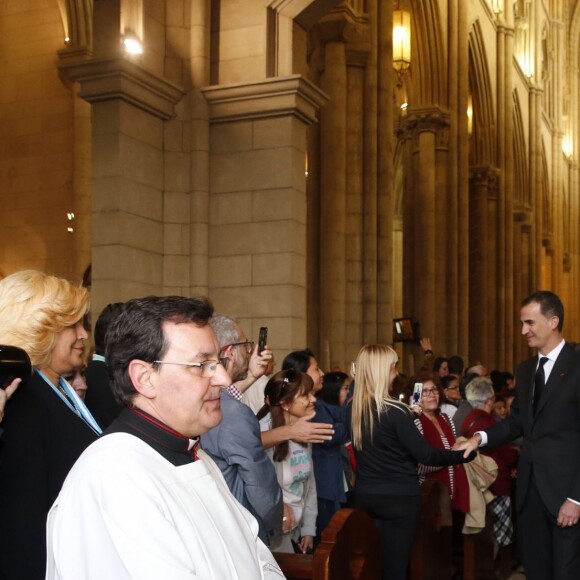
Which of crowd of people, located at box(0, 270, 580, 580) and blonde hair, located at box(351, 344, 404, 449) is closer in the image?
crowd of people, located at box(0, 270, 580, 580)

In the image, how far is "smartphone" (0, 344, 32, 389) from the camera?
2367 millimetres

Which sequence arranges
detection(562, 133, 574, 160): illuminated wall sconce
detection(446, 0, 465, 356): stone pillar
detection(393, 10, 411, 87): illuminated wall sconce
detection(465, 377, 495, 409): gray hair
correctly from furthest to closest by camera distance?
1. detection(562, 133, 574, 160): illuminated wall sconce
2. detection(446, 0, 465, 356): stone pillar
3. detection(393, 10, 411, 87): illuminated wall sconce
4. detection(465, 377, 495, 409): gray hair

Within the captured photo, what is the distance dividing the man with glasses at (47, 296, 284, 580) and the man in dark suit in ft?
9.71

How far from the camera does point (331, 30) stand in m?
13.1

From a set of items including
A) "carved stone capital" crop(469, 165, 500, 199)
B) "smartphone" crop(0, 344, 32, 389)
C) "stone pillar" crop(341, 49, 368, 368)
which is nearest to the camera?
"smartphone" crop(0, 344, 32, 389)

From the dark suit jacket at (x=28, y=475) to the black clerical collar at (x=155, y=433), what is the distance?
21.8 inches

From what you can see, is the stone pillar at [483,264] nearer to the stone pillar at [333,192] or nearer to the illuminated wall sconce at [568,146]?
the stone pillar at [333,192]

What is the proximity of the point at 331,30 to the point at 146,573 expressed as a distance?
12.1 m

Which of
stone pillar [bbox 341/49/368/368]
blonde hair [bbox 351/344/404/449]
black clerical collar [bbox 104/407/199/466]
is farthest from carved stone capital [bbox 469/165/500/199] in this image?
black clerical collar [bbox 104/407/199/466]

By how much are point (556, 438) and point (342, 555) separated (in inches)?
85.7

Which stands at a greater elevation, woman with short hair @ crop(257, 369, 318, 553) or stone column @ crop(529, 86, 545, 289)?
stone column @ crop(529, 86, 545, 289)

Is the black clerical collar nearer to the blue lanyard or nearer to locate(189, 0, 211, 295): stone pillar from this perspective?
the blue lanyard

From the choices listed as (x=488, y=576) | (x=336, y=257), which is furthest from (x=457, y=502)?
(x=336, y=257)

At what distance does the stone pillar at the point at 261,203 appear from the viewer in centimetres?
842
